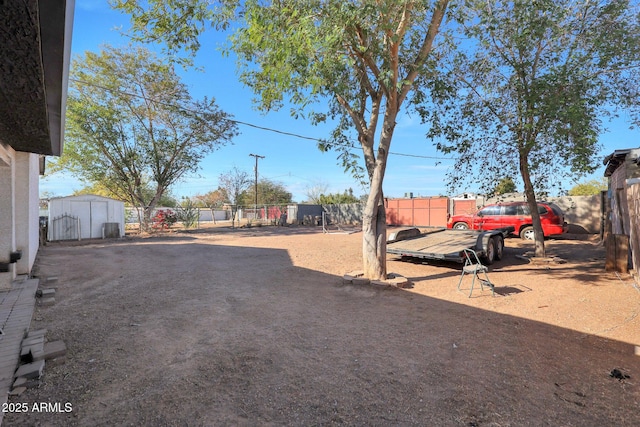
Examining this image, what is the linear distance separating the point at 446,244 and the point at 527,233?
24.6ft

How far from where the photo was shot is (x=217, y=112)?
19.7 meters

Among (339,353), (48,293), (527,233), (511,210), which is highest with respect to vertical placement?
(511,210)

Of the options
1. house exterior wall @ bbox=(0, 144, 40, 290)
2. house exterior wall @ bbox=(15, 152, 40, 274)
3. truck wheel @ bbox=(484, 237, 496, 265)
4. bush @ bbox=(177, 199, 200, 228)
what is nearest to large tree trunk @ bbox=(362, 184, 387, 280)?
truck wheel @ bbox=(484, 237, 496, 265)

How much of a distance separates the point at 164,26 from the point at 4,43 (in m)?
4.40

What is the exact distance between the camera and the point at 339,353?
3318mm

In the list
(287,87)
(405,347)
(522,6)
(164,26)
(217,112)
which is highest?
(217,112)

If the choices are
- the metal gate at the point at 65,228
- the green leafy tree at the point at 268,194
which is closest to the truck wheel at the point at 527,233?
the metal gate at the point at 65,228

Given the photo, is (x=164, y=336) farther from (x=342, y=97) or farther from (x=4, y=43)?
(x=342, y=97)

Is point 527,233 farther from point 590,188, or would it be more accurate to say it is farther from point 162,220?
point 590,188

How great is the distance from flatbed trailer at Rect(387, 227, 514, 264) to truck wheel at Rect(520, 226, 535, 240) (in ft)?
14.0

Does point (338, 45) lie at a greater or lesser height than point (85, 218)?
greater

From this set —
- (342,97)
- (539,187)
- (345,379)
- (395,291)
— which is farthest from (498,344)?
(539,187)

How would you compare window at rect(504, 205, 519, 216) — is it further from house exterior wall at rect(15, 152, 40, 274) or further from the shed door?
the shed door

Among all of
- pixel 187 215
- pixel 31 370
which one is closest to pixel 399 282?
pixel 31 370
